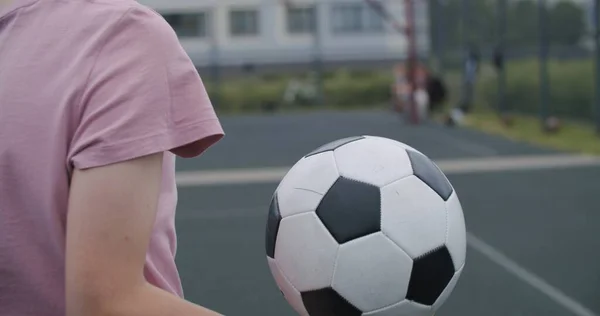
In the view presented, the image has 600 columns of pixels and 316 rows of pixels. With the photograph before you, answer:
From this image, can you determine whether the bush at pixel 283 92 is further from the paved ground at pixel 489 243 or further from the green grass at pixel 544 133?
the paved ground at pixel 489 243

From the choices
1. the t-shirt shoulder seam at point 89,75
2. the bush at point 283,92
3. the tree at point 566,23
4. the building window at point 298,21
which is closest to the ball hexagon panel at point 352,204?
the t-shirt shoulder seam at point 89,75

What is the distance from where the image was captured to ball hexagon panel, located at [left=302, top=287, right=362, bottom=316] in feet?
4.98

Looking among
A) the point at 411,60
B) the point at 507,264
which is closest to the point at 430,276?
the point at 507,264

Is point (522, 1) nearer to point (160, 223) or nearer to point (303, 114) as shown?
point (303, 114)

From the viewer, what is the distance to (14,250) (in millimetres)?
1146

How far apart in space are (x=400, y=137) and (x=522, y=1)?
492cm

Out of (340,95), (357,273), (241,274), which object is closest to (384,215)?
(357,273)

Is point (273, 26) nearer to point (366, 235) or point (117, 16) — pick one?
point (366, 235)

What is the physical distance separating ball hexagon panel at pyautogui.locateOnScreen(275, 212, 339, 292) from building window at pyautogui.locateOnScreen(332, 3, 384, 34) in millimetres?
37368

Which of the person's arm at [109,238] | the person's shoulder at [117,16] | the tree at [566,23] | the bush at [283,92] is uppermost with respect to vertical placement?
the person's shoulder at [117,16]

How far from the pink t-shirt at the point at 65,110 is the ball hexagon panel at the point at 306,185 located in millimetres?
453

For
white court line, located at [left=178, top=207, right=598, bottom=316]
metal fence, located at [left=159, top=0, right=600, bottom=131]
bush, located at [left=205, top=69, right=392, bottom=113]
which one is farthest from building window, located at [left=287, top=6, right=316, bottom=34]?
white court line, located at [left=178, top=207, right=598, bottom=316]

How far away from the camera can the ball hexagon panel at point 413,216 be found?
156cm

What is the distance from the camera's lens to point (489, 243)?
22.2 feet
